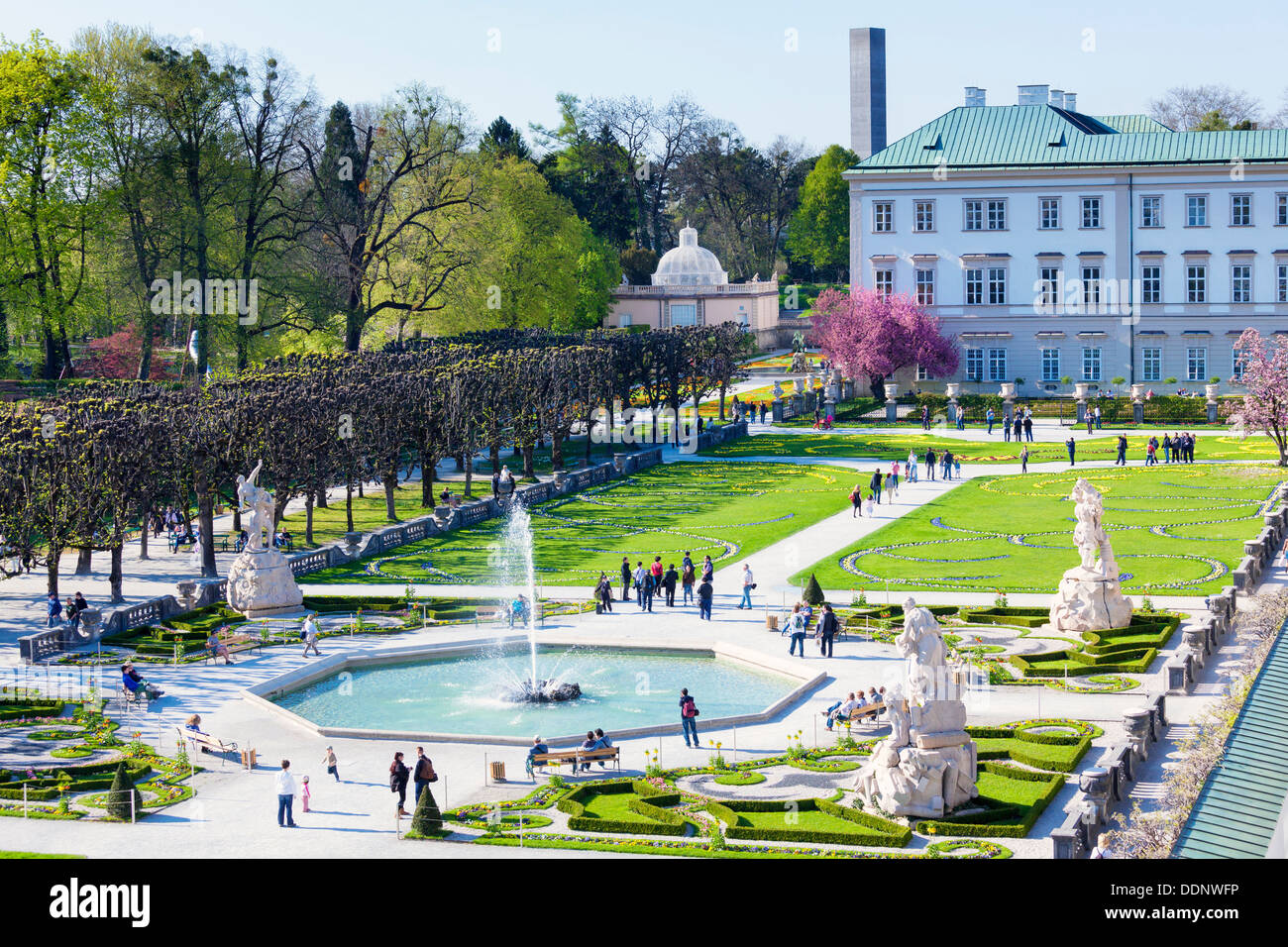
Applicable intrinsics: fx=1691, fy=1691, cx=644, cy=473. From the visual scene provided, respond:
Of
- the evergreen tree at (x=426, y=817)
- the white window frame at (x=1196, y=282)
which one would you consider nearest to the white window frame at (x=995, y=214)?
the white window frame at (x=1196, y=282)

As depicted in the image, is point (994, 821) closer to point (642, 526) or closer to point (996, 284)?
point (642, 526)

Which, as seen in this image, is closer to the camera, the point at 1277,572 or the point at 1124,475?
the point at 1277,572

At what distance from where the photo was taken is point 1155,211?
10569cm

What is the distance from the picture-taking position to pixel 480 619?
50.5m

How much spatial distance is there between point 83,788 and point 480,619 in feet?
57.1

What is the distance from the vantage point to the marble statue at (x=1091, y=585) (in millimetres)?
45125

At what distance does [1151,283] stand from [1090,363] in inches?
242

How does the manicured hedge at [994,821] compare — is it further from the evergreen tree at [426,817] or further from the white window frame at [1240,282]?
the white window frame at [1240,282]

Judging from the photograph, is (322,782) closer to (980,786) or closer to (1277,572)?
(980,786)

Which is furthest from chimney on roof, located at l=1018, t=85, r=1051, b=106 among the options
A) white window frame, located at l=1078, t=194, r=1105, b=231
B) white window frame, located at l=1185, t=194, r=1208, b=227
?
white window frame, located at l=1185, t=194, r=1208, b=227

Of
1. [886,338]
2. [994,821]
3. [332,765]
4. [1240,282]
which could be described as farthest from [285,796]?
[1240,282]

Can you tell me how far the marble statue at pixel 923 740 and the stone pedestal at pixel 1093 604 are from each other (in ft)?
48.9

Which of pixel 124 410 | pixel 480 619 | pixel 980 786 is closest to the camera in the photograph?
pixel 980 786

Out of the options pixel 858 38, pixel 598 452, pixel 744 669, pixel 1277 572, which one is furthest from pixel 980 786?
pixel 858 38
